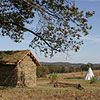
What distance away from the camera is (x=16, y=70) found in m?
21.6

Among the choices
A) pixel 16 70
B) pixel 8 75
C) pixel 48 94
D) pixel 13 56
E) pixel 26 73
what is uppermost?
pixel 13 56

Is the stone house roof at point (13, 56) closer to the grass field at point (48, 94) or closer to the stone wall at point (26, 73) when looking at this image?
the stone wall at point (26, 73)

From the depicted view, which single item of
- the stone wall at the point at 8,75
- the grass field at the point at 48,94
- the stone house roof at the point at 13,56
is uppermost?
the stone house roof at the point at 13,56

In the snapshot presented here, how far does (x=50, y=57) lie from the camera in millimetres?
16562

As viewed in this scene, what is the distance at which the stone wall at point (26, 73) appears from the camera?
21.8 metres

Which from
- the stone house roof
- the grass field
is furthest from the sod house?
the grass field

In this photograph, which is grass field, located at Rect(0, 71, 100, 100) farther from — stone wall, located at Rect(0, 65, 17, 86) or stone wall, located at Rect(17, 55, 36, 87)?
stone wall, located at Rect(17, 55, 36, 87)

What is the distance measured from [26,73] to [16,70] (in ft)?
4.40

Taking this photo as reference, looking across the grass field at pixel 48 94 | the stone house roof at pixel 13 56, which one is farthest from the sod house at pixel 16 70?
the grass field at pixel 48 94

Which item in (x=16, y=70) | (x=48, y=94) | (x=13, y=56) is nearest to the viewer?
(x=48, y=94)

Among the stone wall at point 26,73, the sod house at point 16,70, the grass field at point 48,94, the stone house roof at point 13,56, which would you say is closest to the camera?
the grass field at point 48,94

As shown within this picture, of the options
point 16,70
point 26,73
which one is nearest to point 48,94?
point 16,70

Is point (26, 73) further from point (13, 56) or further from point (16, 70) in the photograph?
point (13, 56)

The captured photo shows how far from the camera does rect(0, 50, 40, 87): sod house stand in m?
21.5
